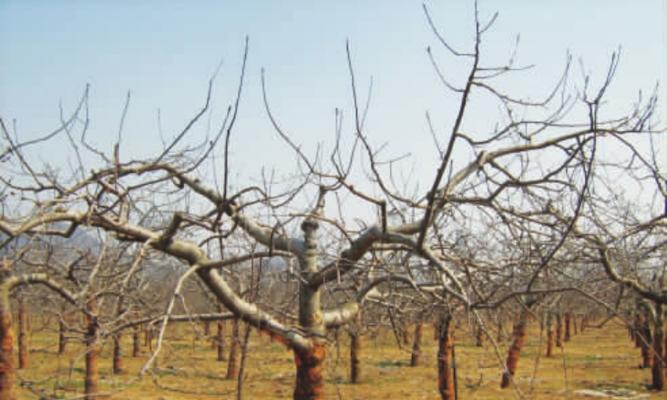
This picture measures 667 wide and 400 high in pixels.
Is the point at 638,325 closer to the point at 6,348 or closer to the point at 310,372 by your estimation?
the point at 310,372

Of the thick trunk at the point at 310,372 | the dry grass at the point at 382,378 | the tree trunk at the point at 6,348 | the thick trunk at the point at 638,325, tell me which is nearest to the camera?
the thick trunk at the point at 638,325

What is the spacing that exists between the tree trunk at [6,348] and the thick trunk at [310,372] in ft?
6.99

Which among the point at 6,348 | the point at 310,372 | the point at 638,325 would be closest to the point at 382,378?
the point at 638,325

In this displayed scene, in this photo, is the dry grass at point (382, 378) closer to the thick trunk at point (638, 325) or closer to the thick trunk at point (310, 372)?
the thick trunk at point (638, 325)

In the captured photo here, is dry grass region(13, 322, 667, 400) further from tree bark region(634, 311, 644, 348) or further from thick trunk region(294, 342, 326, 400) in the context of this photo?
thick trunk region(294, 342, 326, 400)

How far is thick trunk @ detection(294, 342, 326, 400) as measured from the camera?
3.94 meters

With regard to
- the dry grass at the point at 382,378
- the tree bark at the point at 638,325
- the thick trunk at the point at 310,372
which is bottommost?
the dry grass at the point at 382,378

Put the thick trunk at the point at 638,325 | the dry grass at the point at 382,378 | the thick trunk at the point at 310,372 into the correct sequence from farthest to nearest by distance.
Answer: the dry grass at the point at 382,378, the thick trunk at the point at 310,372, the thick trunk at the point at 638,325

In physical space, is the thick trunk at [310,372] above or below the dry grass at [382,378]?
above

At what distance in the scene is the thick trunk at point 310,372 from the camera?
3.94 meters

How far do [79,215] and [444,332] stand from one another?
19.6ft

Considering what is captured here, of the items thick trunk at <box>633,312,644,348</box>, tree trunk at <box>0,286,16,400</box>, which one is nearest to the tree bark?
thick trunk at <box>633,312,644,348</box>

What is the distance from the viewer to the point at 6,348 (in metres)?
5.52

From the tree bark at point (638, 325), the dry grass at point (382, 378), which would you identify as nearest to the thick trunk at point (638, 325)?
the tree bark at point (638, 325)
